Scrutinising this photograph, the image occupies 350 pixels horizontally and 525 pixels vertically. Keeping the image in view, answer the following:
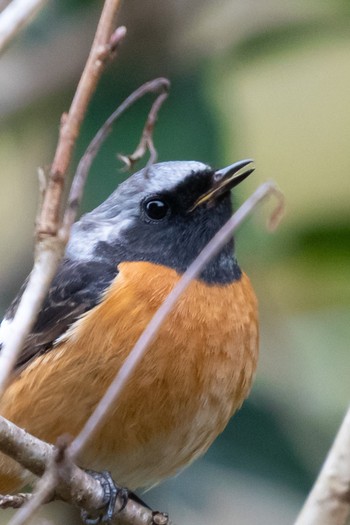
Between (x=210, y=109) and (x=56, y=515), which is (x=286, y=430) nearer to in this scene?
(x=56, y=515)

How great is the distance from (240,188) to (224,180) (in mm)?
1339

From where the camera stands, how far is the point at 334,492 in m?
2.12

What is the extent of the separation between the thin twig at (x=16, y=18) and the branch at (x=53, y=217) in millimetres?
183

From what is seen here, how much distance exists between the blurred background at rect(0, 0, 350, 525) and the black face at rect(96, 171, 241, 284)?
1.86 feet

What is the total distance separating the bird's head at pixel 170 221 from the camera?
427 centimetres

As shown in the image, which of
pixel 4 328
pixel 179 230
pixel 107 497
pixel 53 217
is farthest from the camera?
pixel 4 328

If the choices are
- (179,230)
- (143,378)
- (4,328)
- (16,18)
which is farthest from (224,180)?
(16,18)

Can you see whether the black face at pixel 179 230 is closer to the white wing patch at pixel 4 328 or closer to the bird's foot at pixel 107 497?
the white wing patch at pixel 4 328

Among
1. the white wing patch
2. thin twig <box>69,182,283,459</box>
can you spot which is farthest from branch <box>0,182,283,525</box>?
the white wing patch

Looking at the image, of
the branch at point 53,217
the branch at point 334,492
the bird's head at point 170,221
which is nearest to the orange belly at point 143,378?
the bird's head at point 170,221

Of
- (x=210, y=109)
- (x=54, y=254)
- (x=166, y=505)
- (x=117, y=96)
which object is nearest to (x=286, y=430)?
(x=166, y=505)

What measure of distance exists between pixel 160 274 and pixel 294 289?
134 cm

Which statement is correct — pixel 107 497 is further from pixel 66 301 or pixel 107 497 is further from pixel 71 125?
pixel 71 125

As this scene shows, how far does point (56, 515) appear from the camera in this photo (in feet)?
15.9
